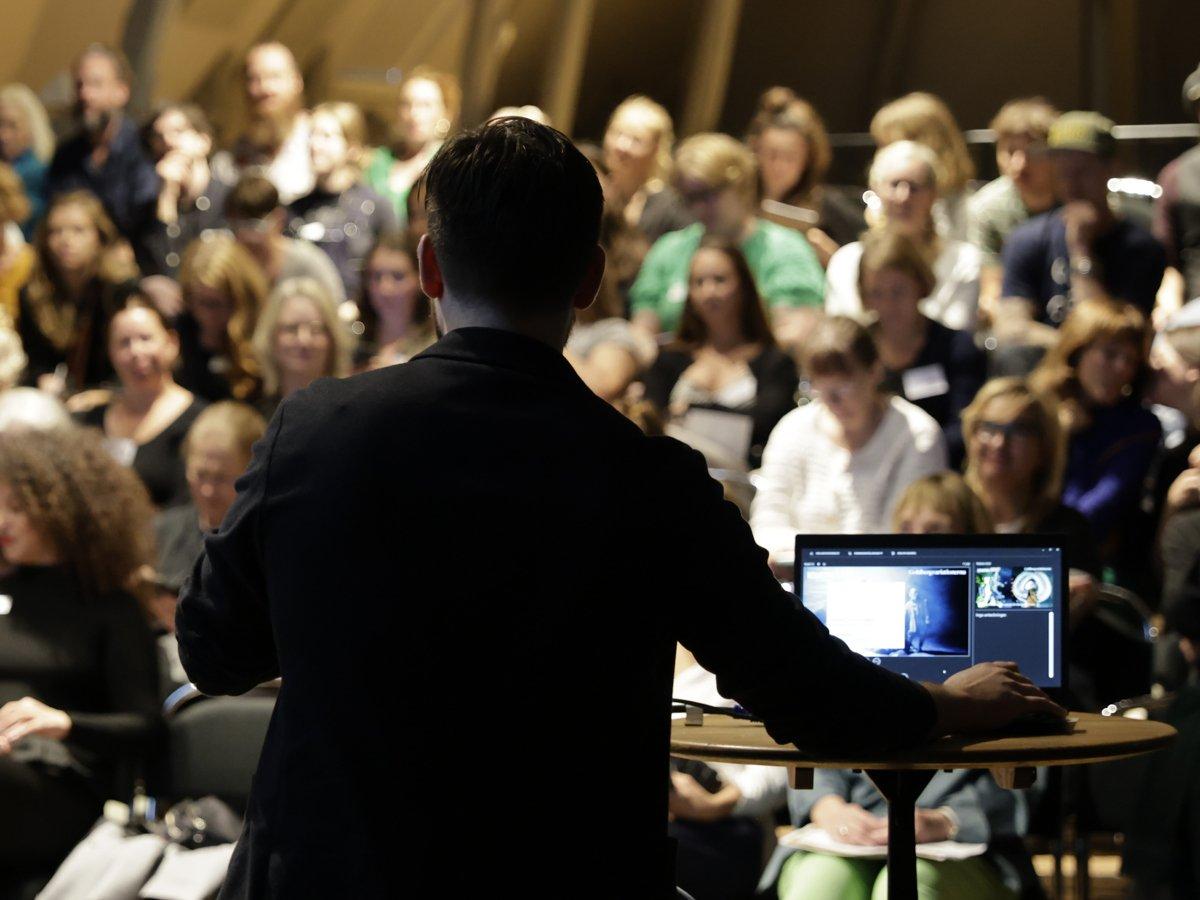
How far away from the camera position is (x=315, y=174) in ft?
25.4

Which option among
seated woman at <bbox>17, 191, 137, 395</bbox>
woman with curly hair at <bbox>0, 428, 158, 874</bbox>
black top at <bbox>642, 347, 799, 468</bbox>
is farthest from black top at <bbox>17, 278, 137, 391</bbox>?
woman with curly hair at <bbox>0, 428, 158, 874</bbox>

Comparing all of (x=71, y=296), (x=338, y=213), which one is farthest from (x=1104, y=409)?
(x=71, y=296)

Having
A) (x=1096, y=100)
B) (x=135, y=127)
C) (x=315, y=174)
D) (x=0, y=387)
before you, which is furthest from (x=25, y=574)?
(x=1096, y=100)

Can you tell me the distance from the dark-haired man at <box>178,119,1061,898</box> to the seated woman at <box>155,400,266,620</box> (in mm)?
3527

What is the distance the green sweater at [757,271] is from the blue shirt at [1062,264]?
0.68 meters

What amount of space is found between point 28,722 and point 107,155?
14.4ft

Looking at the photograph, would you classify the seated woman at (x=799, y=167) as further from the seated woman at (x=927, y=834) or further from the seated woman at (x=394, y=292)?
the seated woman at (x=927, y=834)

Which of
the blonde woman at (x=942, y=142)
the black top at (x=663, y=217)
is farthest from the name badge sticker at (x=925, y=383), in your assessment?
the black top at (x=663, y=217)

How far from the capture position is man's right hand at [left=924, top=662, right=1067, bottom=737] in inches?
83.7

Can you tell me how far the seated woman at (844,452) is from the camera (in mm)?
5297

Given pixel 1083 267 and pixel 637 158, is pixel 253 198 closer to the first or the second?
pixel 637 158

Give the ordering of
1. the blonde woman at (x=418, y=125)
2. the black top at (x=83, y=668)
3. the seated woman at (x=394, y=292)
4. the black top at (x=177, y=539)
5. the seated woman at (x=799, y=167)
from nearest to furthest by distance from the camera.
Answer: the black top at (x=83, y=668) < the black top at (x=177, y=539) < the seated woman at (x=394, y=292) < the seated woman at (x=799, y=167) < the blonde woman at (x=418, y=125)

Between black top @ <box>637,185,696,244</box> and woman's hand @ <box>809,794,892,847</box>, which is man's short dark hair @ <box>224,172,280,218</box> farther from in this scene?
woman's hand @ <box>809,794,892,847</box>

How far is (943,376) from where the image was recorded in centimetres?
579
